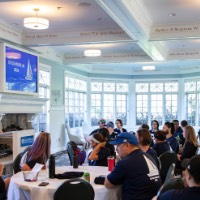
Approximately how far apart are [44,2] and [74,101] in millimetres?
6876

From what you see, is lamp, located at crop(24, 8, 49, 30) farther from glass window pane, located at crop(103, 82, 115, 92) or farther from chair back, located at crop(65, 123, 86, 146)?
glass window pane, located at crop(103, 82, 115, 92)

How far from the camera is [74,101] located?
12.3 m

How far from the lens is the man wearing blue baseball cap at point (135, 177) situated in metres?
2.96

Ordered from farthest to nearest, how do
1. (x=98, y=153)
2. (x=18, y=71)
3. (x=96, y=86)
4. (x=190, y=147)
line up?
(x=96, y=86), (x=18, y=71), (x=190, y=147), (x=98, y=153)

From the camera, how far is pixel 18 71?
7375 mm

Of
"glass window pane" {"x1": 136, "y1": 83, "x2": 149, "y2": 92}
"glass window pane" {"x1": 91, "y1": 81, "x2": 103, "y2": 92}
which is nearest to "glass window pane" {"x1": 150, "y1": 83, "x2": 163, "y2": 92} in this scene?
"glass window pane" {"x1": 136, "y1": 83, "x2": 149, "y2": 92}

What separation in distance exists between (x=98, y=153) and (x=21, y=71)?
3648 millimetres

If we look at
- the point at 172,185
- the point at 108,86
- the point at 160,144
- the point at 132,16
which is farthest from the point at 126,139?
the point at 108,86

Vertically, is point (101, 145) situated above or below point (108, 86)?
below

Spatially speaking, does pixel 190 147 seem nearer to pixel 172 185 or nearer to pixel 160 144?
pixel 160 144

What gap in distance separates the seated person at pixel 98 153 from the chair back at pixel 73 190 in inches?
68.7

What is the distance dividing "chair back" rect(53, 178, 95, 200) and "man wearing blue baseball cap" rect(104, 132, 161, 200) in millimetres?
320

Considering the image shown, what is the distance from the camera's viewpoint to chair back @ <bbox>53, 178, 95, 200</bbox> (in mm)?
2826

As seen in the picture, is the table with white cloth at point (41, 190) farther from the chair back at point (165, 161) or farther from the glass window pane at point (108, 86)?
the glass window pane at point (108, 86)
